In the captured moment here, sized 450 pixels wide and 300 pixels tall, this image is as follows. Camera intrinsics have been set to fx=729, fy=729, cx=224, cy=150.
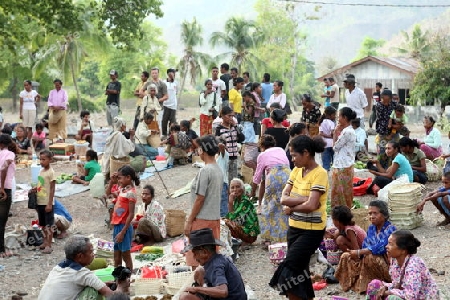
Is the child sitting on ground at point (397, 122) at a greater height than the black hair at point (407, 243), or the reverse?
the child sitting on ground at point (397, 122)

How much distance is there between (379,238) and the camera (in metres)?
7.68

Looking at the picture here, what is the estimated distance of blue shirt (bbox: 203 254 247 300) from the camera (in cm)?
567

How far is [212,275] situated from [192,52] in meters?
40.8

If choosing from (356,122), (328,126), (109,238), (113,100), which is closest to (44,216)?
(109,238)

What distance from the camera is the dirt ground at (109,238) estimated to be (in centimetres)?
865

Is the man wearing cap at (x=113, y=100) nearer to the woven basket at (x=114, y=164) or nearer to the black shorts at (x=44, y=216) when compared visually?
the woven basket at (x=114, y=164)

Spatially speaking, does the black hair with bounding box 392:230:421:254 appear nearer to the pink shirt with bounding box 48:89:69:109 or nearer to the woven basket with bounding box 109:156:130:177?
the woven basket with bounding box 109:156:130:177

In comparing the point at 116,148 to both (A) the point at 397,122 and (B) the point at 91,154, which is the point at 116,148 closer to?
(B) the point at 91,154

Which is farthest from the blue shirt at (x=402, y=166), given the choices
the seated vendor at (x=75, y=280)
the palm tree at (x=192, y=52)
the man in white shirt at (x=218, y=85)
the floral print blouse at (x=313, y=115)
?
the palm tree at (x=192, y=52)

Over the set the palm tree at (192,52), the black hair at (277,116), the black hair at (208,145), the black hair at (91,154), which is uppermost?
the palm tree at (192,52)

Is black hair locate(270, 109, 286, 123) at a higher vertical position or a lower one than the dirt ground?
higher

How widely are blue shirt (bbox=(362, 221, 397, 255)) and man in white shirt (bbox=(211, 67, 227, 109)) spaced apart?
9.21 metres

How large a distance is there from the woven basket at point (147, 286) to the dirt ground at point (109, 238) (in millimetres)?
1121

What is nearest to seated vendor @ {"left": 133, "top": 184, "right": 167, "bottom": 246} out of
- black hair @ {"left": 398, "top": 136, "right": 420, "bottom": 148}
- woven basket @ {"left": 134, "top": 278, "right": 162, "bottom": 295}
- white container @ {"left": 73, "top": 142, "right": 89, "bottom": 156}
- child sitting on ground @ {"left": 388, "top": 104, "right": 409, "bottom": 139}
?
woven basket @ {"left": 134, "top": 278, "right": 162, "bottom": 295}
